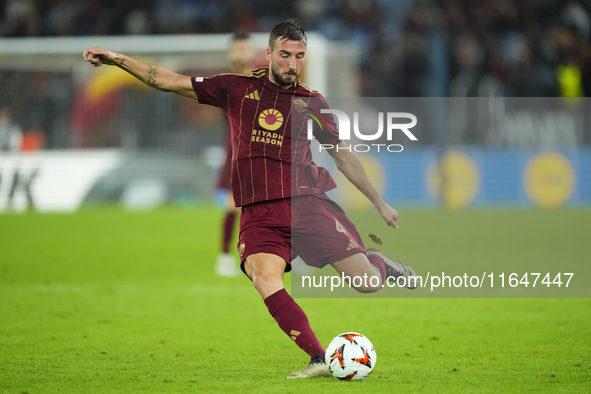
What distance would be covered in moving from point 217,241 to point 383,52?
965 cm

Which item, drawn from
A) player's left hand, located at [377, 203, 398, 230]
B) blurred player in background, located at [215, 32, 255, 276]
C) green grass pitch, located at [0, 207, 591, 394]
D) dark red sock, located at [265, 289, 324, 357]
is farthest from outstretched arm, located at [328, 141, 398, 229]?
blurred player in background, located at [215, 32, 255, 276]

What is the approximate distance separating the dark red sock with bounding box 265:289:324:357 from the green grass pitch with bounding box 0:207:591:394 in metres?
0.19

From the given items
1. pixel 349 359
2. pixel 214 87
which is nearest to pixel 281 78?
pixel 214 87

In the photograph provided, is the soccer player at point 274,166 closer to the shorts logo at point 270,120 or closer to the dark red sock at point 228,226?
the shorts logo at point 270,120

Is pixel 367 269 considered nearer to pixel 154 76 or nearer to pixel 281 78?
pixel 281 78

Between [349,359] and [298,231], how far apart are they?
0.83 meters

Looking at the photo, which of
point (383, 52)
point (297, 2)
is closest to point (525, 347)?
point (383, 52)

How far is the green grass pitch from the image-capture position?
13.9 ft

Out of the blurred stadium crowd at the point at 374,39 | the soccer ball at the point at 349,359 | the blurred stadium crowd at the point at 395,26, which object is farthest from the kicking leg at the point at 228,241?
the blurred stadium crowd at the point at 395,26

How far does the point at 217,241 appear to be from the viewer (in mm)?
11555

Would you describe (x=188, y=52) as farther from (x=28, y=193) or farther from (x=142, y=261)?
(x=142, y=261)

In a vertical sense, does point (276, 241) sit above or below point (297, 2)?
below

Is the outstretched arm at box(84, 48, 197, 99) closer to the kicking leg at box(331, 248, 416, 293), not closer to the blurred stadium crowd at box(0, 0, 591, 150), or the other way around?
the kicking leg at box(331, 248, 416, 293)

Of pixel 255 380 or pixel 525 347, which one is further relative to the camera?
pixel 525 347
